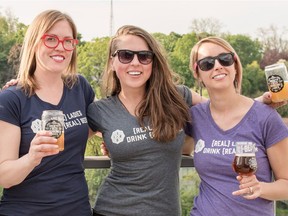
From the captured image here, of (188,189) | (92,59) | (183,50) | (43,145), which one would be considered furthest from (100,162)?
(183,50)

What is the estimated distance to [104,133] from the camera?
3.65 meters

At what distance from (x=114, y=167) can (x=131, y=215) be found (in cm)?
37

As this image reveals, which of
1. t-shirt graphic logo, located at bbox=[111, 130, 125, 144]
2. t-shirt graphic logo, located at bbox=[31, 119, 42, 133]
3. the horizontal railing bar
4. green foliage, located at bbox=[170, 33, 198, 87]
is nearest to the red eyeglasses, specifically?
t-shirt graphic logo, located at bbox=[31, 119, 42, 133]

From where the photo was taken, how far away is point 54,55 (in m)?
3.46

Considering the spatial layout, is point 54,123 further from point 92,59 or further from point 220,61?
point 92,59

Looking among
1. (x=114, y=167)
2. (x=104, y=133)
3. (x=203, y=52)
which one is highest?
(x=203, y=52)

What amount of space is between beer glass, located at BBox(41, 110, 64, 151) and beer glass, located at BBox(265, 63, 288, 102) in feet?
4.80

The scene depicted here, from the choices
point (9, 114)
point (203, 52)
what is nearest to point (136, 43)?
point (203, 52)

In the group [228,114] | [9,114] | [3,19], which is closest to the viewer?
[9,114]

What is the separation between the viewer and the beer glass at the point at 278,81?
351 centimetres

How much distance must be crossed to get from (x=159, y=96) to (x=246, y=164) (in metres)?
1.00

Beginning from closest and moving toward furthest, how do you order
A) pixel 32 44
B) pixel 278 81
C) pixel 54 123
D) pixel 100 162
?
pixel 54 123
pixel 32 44
pixel 278 81
pixel 100 162

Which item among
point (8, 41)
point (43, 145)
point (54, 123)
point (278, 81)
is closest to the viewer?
point (43, 145)

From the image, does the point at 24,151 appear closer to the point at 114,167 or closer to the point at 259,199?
the point at 114,167
